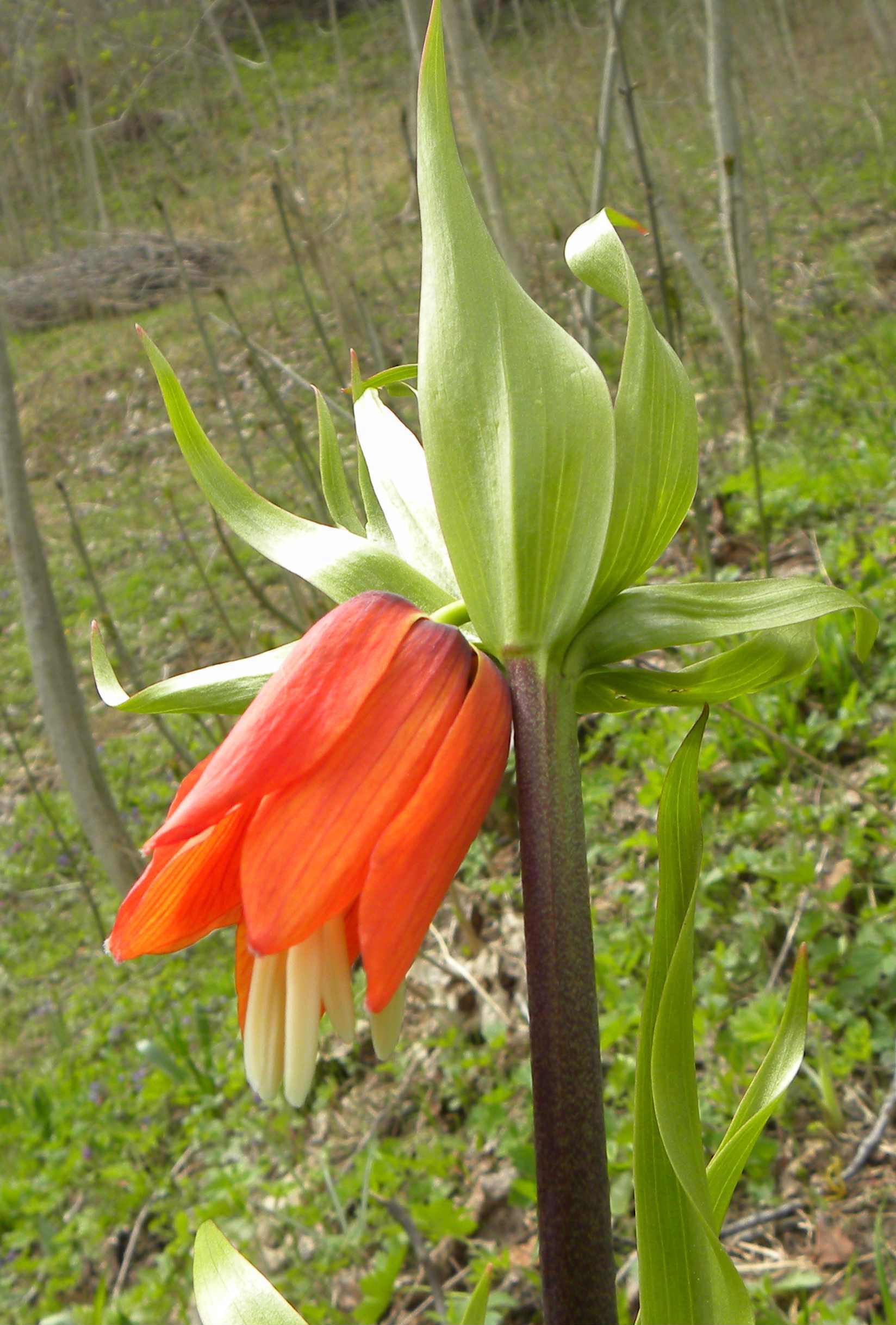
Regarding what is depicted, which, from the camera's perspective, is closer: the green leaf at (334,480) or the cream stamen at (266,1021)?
the cream stamen at (266,1021)

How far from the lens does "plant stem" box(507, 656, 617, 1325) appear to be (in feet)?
2.10

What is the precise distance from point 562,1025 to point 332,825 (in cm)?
19

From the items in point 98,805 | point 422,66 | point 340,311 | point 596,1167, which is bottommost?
point 98,805

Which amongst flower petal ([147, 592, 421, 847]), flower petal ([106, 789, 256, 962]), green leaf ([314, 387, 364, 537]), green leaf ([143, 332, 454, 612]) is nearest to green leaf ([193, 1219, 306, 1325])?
flower petal ([106, 789, 256, 962])

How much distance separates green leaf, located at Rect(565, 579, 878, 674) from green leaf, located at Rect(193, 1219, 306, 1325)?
1.58 feet

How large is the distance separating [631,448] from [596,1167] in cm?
46

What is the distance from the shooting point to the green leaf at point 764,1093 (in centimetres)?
71

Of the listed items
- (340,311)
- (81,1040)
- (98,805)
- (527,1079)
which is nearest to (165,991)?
(81,1040)

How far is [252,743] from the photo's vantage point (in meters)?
0.62

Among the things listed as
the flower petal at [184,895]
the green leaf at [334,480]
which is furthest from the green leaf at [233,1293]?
the green leaf at [334,480]

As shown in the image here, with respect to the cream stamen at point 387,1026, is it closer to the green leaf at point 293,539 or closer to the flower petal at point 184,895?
the flower petal at point 184,895

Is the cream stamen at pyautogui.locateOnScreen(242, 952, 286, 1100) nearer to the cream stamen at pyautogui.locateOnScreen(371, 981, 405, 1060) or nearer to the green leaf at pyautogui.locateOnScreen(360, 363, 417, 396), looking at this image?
the cream stamen at pyautogui.locateOnScreen(371, 981, 405, 1060)

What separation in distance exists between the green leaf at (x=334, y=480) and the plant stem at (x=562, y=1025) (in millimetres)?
319

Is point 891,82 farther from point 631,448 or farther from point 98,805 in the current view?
point 631,448
